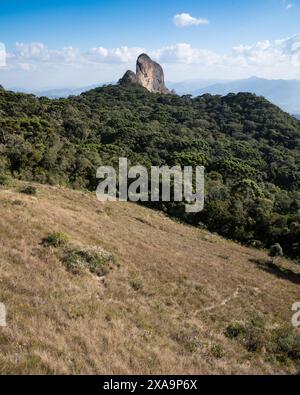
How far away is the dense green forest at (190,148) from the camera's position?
51.5 meters

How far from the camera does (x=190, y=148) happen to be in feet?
295

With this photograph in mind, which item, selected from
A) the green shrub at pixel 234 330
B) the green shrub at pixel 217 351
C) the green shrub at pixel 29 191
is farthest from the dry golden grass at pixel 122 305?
the green shrub at pixel 29 191

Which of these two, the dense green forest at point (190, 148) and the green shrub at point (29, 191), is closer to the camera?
the green shrub at point (29, 191)

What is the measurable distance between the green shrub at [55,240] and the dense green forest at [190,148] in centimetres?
1970

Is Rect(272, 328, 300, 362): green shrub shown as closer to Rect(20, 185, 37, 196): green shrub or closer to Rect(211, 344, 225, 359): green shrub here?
Rect(211, 344, 225, 359): green shrub

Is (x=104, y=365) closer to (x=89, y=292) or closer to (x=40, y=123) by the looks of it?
(x=89, y=292)

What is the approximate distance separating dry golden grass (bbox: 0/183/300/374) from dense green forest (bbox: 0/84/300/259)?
61.4 feet

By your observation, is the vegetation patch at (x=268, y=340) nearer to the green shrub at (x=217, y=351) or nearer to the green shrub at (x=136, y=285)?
the green shrub at (x=217, y=351)

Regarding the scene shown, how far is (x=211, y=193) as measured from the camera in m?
58.6

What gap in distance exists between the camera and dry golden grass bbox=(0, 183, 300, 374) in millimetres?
9195

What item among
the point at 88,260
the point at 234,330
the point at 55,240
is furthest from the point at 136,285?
the point at 234,330

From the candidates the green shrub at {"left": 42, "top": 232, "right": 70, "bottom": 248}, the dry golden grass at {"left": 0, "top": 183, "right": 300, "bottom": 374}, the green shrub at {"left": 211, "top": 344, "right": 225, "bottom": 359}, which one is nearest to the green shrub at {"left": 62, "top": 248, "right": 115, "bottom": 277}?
the dry golden grass at {"left": 0, "top": 183, "right": 300, "bottom": 374}

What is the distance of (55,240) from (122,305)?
585 cm
